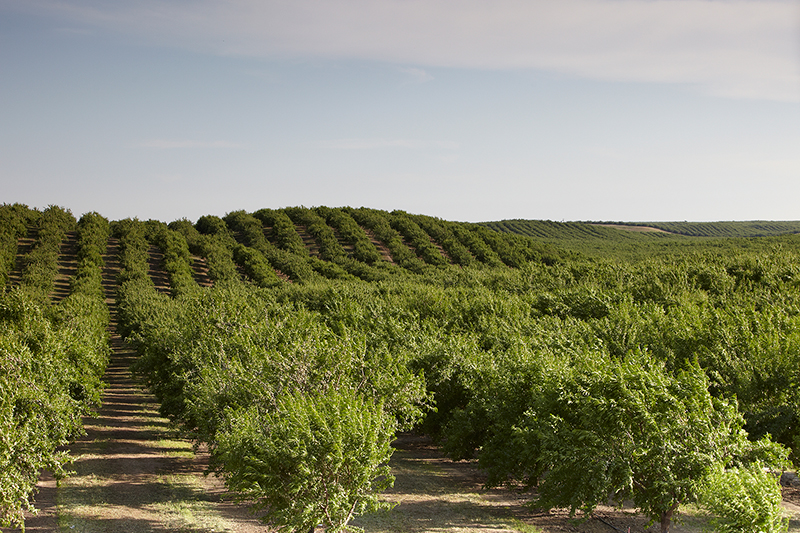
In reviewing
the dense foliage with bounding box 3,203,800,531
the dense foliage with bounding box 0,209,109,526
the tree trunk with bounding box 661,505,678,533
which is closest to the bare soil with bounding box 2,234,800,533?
the tree trunk with bounding box 661,505,678,533

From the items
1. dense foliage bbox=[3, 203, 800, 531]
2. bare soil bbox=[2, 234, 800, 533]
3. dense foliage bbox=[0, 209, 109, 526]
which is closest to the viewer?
dense foliage bbox=[3, 203, 800, 531]

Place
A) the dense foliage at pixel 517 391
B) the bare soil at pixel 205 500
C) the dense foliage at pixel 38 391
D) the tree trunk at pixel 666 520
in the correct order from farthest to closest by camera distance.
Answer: the bare soil at pixel 205 500 → the tree trunk at pixel 666 520 → the dense foliage at pixel 38 391 → the dense foliage at pixel 517 391

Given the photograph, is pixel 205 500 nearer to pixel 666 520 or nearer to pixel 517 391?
pixel 517 391

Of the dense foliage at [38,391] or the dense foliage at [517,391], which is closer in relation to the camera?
the dense foliage at [517,391]

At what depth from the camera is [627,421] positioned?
49.2 ft

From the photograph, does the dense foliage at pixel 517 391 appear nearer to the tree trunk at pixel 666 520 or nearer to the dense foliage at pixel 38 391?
the tree trunk at pixel 666 520

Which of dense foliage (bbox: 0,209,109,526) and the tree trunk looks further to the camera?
the tree trunk

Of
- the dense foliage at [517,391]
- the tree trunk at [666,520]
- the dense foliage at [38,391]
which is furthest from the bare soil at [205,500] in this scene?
the dense foliage at [517,391]

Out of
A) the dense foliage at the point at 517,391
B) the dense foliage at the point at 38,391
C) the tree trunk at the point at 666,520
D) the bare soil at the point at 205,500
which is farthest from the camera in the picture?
the bare soil at the point at 205,500

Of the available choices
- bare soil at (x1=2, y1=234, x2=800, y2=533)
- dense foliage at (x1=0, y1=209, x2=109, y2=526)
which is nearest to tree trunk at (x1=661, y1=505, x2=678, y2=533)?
bare soil at (x1=2, y1=234, x2=800, y2=533)

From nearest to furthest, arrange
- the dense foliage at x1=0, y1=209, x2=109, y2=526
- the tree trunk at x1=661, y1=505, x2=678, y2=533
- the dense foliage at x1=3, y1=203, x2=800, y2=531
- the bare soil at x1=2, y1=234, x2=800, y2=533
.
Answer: the dense foliage at x1=3, y1=203, x2=800, y2=531 → the dense foliage at x1=0, y1=209, x2=109, y2=526 → the tree trunk at x1=661, y1=505, x2=678, y2=533 → the bare soil at x1=2, y1=234, x2=800, y2=533

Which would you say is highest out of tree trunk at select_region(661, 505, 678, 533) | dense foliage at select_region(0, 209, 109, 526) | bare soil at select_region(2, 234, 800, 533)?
dense foliage at select_region(0, 209, 109, 526)

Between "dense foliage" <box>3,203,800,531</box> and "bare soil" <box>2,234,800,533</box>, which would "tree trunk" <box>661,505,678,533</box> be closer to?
"dense foliage" <box>3,203,800,531</box>

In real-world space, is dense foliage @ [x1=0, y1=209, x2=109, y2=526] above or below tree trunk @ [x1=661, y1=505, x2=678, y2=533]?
above
